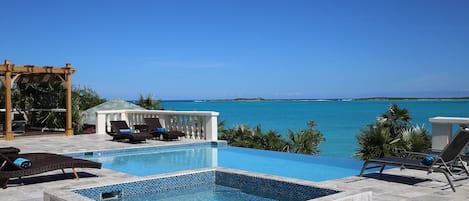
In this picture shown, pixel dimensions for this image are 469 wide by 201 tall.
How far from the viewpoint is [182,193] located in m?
7.05

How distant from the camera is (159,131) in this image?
13648 mm

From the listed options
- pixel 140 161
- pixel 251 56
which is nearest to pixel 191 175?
pixel 140 161

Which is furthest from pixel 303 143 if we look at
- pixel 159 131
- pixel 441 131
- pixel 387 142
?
pixel 441 131

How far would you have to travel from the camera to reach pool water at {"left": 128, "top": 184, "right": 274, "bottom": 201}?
6.72 m

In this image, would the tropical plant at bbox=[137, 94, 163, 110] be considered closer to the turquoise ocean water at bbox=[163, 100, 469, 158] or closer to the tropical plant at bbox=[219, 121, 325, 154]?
the turquoise ocean water at bbox=[163, 100, 469, 158]

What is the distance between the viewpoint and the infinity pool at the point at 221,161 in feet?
29.5

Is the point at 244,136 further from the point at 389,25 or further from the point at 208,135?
the point at 389,25

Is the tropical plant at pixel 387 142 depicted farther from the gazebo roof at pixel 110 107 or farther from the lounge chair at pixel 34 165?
Result: the gazebo roof at pixel 110 107

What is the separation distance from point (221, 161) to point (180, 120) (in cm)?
422

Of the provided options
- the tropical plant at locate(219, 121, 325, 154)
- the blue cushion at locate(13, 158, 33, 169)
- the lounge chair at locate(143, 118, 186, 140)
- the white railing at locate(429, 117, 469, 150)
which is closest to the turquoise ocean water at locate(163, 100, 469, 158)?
the tropical plant at locate(219, 121, 325, 154)

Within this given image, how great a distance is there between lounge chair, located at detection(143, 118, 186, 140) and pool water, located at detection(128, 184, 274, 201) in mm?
6051

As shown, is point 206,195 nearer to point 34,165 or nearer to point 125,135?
point 34,165

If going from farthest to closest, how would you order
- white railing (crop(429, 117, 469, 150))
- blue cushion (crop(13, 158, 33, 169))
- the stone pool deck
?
white railing (crop(429, 117, 469, 150)), blue cushion (crop(13, 158, 33, 169)), the stone pool deck

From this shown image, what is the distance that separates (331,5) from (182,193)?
26.1 metres
